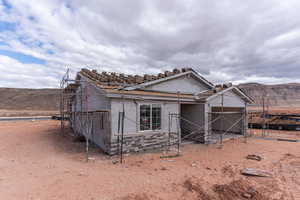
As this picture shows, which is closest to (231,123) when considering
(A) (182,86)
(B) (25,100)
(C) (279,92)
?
(A) (182,86)

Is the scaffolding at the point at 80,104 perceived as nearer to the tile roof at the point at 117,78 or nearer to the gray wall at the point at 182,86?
the tile roof at the point at 117,78

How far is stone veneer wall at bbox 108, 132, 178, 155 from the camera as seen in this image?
761 cm

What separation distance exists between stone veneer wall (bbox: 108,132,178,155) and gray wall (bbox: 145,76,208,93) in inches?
114

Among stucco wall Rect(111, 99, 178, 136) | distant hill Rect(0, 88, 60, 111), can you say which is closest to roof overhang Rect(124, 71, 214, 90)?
stucco wall Rect(111, 99, 178, 136)

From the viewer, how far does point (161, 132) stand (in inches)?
357

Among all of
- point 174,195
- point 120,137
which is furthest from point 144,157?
point 174,195

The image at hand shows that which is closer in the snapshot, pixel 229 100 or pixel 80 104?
pixel 229 100

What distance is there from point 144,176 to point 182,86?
7.40m

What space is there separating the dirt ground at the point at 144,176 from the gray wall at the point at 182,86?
4116mm

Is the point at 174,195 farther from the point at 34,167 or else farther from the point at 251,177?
the point at 34,167

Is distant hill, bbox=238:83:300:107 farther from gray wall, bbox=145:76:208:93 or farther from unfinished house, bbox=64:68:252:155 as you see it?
unfinished house, bbox=64:68:252:155

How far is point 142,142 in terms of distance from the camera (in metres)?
8.35

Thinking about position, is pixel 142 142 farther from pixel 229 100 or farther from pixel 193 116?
pixel 229 100

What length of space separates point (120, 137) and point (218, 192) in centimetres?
478
